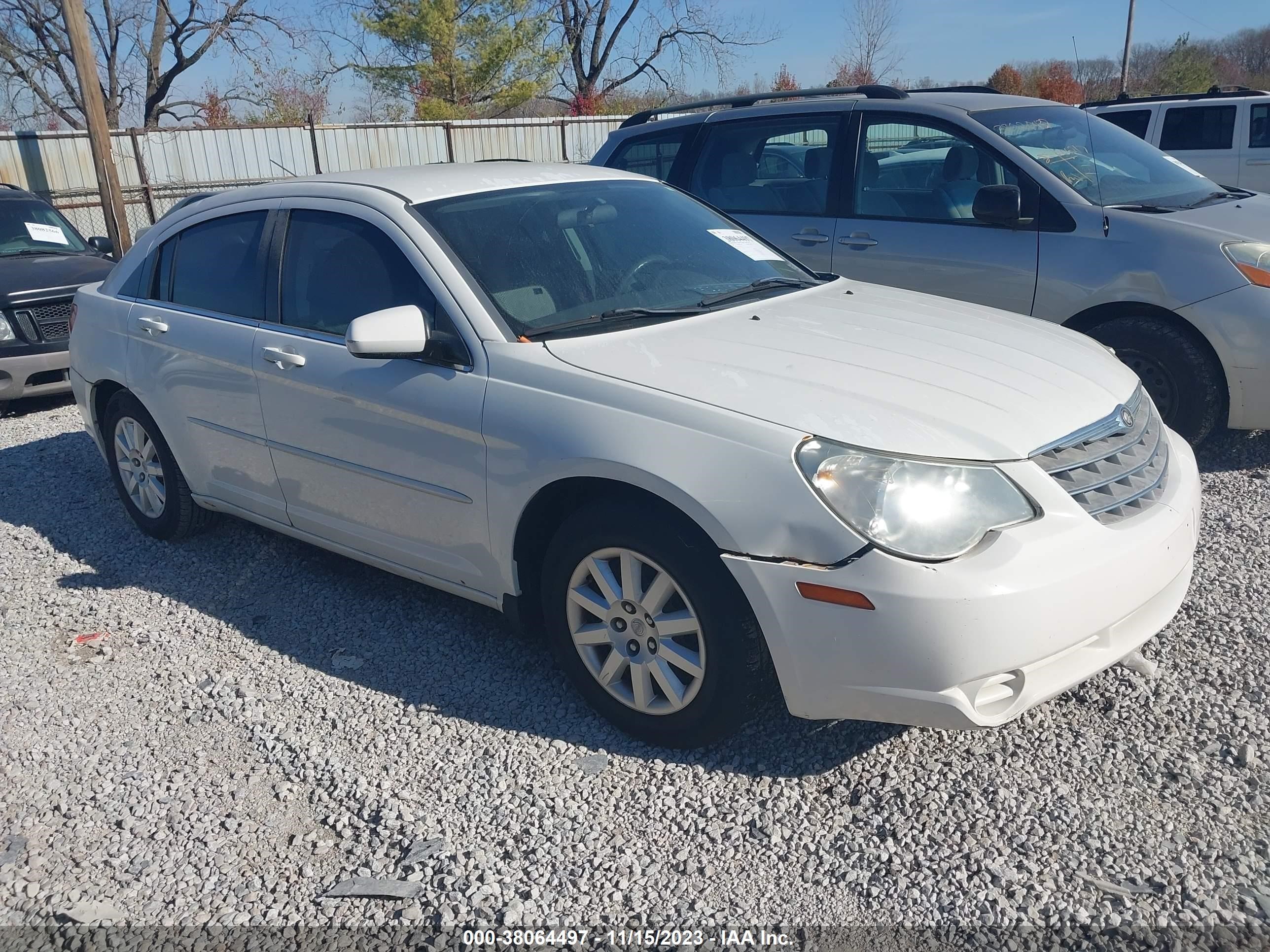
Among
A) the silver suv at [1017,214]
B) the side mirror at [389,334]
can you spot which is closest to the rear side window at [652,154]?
the silver suv at [1017,214]

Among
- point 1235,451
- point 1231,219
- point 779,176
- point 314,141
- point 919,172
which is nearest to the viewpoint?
point 1231,219

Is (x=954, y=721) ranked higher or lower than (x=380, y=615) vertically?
higher

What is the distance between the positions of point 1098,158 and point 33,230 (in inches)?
331

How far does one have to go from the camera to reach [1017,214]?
5352 mm

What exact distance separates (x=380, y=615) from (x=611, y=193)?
1928 millimetres

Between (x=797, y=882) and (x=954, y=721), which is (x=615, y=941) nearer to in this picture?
(x=797, y=882)

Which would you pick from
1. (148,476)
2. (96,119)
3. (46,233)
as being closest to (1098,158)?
(148,476)

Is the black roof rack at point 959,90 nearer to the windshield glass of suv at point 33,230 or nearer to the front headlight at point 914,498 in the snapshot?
the front headlight at point 914,498

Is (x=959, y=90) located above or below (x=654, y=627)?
above

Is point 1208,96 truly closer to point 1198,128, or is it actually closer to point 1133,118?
point 1198,128

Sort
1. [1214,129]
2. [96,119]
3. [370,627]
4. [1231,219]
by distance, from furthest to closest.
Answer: [96,119] < [1214,129] < [1231,219] < [370,627]

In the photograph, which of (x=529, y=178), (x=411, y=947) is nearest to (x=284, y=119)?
(x=529, y=178)

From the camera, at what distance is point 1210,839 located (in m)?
2.59

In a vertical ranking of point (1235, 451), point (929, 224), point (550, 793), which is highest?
point (929, 224)
